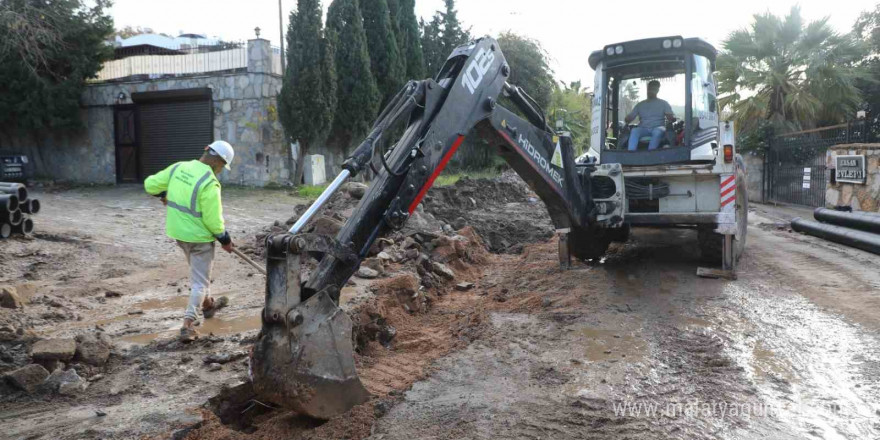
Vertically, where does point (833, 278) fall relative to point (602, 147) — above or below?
below

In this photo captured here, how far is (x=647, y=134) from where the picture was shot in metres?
7.82

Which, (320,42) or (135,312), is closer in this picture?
(135,312)

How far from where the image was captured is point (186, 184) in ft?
18.5

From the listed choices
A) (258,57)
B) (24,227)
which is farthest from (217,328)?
(258,57)

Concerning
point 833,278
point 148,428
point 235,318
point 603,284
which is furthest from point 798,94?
point 148,428

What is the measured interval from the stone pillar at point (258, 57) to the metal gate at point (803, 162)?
15.2 m

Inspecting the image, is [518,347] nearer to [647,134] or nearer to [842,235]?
[647,134]

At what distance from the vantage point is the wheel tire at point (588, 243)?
8234mm

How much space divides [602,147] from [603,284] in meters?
1.76

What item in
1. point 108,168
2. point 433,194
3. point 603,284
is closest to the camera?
point 603,284

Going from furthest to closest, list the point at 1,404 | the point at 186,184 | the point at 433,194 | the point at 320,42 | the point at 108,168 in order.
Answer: the point at 108,168 < the point at 320,42 < the point at 433,194 < the point at 186,184 < the point at 1,404

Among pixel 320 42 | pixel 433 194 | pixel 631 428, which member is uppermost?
pixel 320 42

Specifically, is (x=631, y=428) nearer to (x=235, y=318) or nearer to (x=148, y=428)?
(x=148, y=428)

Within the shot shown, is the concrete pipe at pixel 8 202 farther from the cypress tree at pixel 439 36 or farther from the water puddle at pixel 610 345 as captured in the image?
the cypress tree at pixel 439 36
